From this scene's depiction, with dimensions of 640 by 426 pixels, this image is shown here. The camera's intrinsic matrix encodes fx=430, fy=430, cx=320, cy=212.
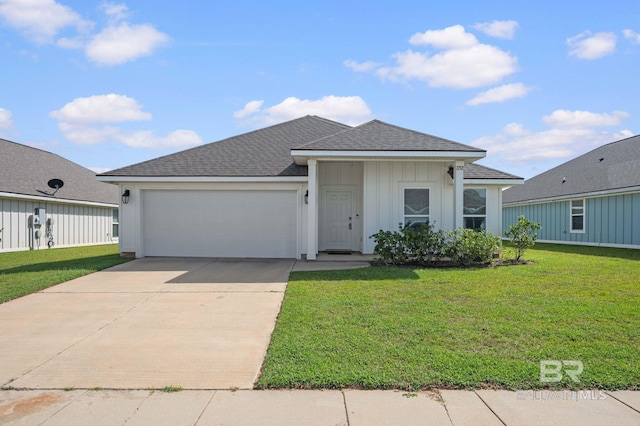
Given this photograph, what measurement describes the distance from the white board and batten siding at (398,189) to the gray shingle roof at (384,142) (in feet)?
3.24

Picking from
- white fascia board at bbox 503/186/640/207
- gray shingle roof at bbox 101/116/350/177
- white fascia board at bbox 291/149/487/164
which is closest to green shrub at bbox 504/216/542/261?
white fascia board at bbox 291/149/487/164

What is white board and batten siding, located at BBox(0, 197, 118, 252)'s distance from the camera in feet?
54.0

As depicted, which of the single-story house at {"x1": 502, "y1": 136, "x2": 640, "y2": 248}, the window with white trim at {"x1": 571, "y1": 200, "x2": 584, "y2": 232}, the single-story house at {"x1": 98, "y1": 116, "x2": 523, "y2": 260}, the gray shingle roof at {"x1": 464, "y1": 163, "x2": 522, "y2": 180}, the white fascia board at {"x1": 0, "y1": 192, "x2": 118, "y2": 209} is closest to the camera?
→ the single-story house at {"x1": 98, "y1": 116, "x2": 523, "y2": 260}

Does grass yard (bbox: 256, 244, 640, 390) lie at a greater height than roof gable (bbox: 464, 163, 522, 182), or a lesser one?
lesser

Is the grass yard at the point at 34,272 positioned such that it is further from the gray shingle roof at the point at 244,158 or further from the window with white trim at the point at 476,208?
the window with white trim at the point at 476,208

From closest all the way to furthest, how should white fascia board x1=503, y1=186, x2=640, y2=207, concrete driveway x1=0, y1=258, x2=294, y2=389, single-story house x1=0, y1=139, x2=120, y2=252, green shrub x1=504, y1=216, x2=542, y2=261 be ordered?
concrete driveway x1=0, y1=258, x2=294, y2=389 < green shrub x1=504, y1=216, x2=542, y2=261 < white fascia board x1=503, y1=186, x2=640, y2=207 < single-story house x1=0, y1=139, x2=120, y2=252

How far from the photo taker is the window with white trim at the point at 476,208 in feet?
44.9

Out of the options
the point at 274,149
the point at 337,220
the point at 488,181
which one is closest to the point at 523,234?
the point at 488,181

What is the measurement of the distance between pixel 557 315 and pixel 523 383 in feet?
8.04

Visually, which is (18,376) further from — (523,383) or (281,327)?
(523,383)

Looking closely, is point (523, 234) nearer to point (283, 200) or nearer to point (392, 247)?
point (392, 247)

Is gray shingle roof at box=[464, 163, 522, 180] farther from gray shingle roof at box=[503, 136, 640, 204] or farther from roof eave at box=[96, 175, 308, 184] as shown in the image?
gray shingle roof at box=[503, 136, 640, 204]

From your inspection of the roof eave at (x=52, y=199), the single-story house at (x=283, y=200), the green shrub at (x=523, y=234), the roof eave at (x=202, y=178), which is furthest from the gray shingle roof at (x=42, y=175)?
the green shrub at (x=523, y=234)

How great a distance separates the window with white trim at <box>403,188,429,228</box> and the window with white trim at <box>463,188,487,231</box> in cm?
167
